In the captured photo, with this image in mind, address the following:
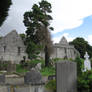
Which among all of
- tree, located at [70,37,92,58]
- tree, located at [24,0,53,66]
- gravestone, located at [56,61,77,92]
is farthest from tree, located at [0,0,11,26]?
tree, located at [70,37,92,58]

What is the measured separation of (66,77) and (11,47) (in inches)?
1185

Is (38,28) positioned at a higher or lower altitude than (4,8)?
higher

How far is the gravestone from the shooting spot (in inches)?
245

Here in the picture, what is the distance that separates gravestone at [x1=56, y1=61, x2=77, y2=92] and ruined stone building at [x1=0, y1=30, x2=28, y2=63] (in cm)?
2902

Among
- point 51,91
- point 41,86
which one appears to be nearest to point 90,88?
point 51,91

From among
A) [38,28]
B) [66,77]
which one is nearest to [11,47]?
[38,28]

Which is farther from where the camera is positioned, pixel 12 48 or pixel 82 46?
pixel 82 46

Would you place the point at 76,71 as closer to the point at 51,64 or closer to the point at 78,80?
the point at 78,80

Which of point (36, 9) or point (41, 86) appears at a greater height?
point (36, 9)

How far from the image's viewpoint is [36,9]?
2942 centimetres

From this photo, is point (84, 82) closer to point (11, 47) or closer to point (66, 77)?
point (66, 77)

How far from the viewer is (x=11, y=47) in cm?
3531

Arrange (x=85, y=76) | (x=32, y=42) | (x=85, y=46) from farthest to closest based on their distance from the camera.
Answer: (x=85, y=46)
(x=32, y=42)
(x=85, y=76)

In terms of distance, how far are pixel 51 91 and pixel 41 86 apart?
0.48 metres
